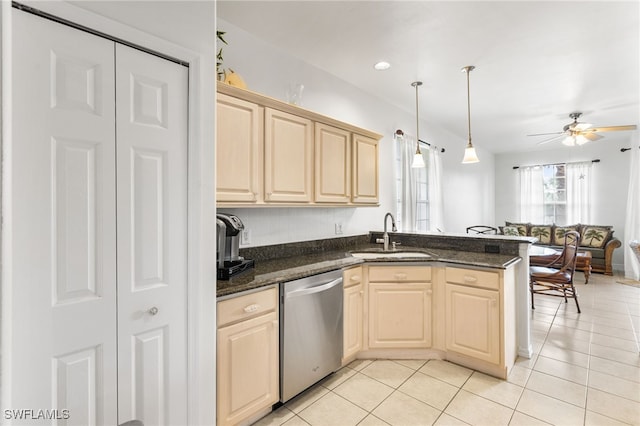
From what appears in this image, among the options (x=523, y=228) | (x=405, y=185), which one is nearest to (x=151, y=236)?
(x=405, y=185)

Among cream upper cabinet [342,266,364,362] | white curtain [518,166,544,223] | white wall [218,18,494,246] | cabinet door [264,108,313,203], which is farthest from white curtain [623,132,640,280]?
cabinet door [264,108,313,203]

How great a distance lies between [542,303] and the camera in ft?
13.7

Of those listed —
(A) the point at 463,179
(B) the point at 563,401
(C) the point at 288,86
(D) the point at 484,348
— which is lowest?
(B) the point at 563,401

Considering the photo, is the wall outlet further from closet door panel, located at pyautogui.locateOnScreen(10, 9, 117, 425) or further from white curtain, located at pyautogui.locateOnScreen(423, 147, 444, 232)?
white curtain, located at pyautogui.locateOnScreen(423, 147, 444, 232)

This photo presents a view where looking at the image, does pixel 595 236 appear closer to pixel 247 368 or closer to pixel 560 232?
pixel 560 232

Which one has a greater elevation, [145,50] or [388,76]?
[388,76]

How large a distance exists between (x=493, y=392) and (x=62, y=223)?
2753 mm

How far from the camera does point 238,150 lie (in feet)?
6.53

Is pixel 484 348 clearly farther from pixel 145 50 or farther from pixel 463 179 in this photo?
pixel 463 179

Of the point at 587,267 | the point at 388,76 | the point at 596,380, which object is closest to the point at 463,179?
the point at 587,267

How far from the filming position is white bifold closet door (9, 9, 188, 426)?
41.2 inches

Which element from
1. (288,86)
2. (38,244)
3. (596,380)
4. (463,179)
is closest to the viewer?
(38,244)

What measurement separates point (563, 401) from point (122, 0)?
338 centimetres

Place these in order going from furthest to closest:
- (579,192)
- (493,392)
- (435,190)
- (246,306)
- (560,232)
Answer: (579,192) < (560,232) < (435,190) < (493,392) < (246,306)
